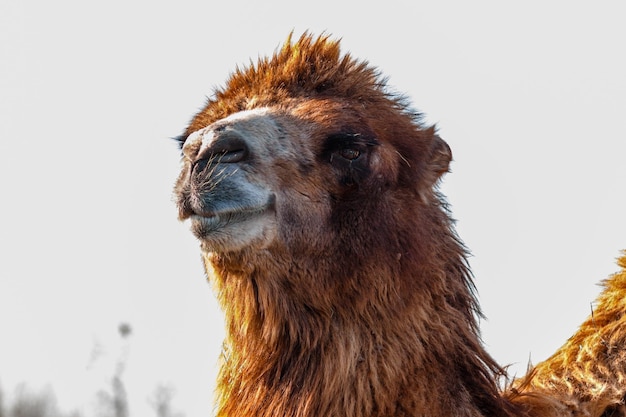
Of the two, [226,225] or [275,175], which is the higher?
[275,175]

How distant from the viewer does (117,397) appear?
63.3ft

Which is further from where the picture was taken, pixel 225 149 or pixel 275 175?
pixel 275 175

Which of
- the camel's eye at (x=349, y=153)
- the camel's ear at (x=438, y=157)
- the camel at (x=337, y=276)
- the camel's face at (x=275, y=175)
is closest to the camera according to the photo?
the camel's face at (x=275, y=175)

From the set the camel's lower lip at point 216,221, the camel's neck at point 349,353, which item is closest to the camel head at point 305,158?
the camel's lower lip at point 216,221

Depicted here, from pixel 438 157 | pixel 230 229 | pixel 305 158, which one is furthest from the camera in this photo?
pixel 438 157

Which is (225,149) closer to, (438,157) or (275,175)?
(275,175)

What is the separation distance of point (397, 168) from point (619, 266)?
1508mm

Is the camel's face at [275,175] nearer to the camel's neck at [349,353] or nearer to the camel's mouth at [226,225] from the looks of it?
the camel's mouth at [226,225]

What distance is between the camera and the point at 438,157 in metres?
5.93

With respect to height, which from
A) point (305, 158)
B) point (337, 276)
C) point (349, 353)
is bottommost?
point (349, 353)

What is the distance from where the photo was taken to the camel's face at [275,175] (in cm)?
497

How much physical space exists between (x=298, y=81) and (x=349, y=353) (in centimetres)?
147

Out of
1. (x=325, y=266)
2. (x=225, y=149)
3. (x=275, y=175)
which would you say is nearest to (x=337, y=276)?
(x=325, y=266)

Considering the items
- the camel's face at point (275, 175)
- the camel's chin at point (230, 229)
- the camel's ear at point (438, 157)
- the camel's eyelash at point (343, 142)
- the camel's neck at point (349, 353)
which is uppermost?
the camel's ear at point (438, 157)
